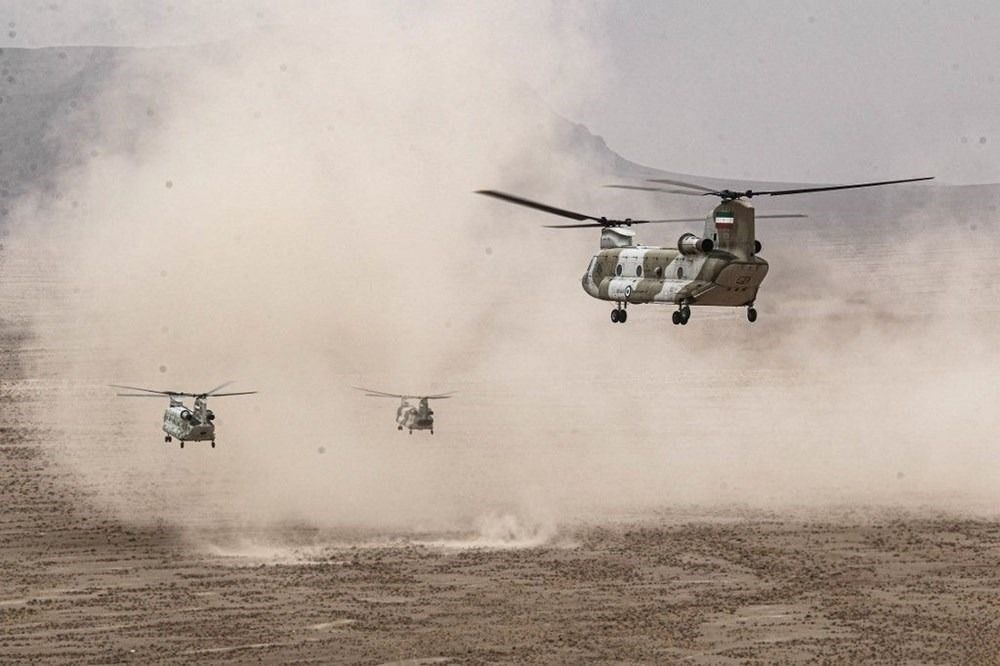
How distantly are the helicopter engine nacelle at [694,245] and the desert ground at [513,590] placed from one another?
3199cm

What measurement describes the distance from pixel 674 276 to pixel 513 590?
42159 millimetres

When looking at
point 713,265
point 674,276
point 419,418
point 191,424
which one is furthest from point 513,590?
point 713,265

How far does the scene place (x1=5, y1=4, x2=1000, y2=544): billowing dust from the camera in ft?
407

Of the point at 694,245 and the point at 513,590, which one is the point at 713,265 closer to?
the point at 694,245

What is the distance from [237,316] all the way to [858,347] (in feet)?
220

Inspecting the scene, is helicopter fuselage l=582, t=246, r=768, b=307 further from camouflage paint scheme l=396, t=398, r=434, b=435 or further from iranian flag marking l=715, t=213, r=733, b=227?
camouflage paint scheme l=396, t=398, r=434, b=435

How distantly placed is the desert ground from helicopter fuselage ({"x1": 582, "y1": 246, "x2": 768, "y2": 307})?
28.2 metres

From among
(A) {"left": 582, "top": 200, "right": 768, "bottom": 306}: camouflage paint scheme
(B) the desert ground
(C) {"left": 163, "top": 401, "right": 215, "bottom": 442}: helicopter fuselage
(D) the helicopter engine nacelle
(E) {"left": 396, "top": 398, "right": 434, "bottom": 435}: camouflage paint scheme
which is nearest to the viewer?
(D) the helicopter engine nacelle

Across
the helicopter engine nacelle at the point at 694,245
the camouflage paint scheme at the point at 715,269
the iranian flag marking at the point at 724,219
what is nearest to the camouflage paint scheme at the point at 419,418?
the camouflage paint scheme at the point at 715,269

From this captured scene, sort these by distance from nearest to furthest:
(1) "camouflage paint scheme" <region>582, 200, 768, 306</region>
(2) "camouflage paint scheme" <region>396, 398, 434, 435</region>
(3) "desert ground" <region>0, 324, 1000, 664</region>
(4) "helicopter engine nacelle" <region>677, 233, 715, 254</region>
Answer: (4) "helicopter engine nacelle" <region>677, 233, 715, 254</region> → (1) "camouflage paint scheme" <region>582, 200, 768, 306</region> → (3) "desert ground" <region>0, 324, 1000, 664</region> → (2) "camouflage paint scheme" <region>396, 398, 434, 435</region>

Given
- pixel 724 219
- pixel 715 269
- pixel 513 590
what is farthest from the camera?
pixel 513 590

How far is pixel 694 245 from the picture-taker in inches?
2063

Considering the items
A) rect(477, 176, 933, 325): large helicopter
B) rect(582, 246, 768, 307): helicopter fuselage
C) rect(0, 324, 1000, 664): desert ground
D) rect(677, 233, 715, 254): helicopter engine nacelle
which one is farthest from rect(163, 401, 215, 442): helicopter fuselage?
rect(677, 233, 715, 254): helicopter engine nacelle

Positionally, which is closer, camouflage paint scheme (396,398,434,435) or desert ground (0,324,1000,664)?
desert ground (0,324,1000,664)
